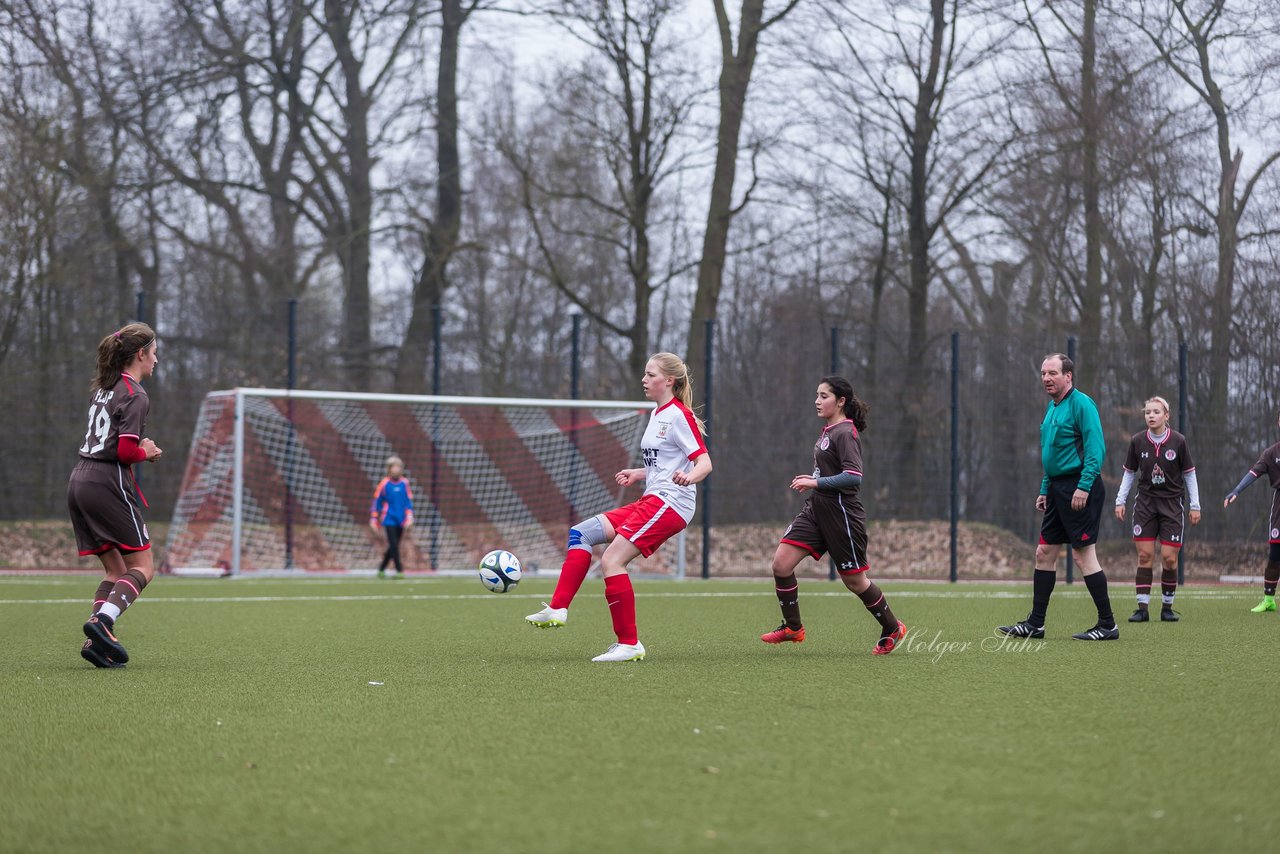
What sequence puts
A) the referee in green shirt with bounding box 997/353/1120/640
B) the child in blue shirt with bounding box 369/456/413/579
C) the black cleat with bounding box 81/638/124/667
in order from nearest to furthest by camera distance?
the black cleat with bounding box 81/638/124/667, the referee in green shirt with bounding box 997/353/1120/640, the child in blue shirt with bounding box 369/456/413/579

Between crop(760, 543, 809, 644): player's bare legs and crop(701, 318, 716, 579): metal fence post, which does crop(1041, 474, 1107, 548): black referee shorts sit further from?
crop(701, 318, 716, 579): metal fence post

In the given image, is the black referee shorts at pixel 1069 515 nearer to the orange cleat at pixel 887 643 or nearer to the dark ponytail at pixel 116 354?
the orange cleat at pixel 887 643

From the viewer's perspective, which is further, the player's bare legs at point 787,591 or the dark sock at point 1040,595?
the dark sock at point 1040,595

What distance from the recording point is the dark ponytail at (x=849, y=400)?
7.71 metres

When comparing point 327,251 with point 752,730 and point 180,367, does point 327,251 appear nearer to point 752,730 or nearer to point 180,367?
point 180,367

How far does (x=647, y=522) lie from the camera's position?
23.7 feet

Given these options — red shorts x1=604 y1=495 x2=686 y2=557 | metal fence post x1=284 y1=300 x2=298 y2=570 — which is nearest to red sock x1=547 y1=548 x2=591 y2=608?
red shorts x1=604 y1=495 x2=686 y2=557

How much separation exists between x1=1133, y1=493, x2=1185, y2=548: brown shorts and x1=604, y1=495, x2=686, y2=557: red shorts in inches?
195

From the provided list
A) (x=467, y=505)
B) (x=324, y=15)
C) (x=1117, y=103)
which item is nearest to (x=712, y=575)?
(x=467, y=505)

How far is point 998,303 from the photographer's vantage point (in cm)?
2448

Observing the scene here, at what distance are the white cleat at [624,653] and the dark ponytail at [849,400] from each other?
6.33ft

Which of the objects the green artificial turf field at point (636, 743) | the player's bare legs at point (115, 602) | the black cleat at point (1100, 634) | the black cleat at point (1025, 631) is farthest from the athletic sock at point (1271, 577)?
the player's bare legs at point (115, 602)

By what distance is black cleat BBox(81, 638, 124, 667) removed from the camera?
21.7 ft

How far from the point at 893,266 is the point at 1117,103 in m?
4.82
